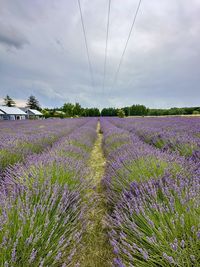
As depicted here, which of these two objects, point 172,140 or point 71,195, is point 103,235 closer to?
point 71,195

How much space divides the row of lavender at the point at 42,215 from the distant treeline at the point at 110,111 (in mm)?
48987

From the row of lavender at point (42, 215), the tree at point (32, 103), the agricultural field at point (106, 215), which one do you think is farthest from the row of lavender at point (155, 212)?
the tree at point (32, 103)

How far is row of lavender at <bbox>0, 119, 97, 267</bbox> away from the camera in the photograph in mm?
973

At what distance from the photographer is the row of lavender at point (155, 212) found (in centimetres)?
95

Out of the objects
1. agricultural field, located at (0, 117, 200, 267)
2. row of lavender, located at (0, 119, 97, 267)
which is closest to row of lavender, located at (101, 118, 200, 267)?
agricultural field, located at (0, 117, 200, 267)

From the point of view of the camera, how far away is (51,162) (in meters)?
2.22

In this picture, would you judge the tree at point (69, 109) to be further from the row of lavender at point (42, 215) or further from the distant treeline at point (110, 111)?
the row of lavender at point (42, 215)

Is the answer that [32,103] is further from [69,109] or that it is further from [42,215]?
[42,215]

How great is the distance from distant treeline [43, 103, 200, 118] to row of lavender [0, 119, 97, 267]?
49.0m

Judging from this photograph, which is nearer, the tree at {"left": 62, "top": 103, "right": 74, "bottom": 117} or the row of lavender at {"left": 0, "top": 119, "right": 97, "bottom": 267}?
the row of lavender at {"left": 0, "top": 119, "right": 97, "bottom": 267}

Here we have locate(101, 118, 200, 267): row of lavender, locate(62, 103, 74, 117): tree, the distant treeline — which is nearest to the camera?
locate(101, 118, 200, 267): row of lavender

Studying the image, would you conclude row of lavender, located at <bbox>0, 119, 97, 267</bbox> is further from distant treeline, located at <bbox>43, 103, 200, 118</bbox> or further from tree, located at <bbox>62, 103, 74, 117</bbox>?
tree, located at <bbox>62, 103, 74, 117</bbox>

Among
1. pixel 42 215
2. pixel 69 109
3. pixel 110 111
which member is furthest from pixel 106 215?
pixel 110 111

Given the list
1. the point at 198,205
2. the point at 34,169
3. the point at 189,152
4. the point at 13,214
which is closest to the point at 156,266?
the point at 198,205
